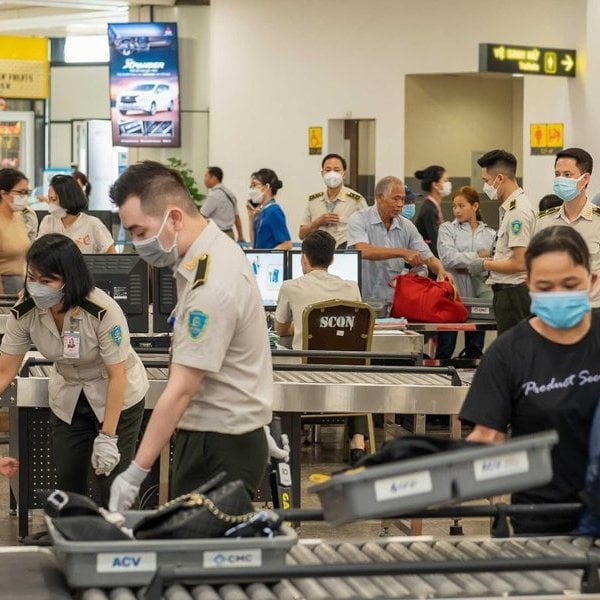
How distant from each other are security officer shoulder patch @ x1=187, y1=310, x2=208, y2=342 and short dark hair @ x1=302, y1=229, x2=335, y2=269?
13.9 feet

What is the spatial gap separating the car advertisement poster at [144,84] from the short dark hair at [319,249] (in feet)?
43.0

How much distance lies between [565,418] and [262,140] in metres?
15.0

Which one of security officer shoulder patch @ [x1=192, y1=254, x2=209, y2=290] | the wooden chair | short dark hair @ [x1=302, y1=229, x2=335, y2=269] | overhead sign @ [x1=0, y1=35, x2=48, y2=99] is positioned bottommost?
the wooden chair

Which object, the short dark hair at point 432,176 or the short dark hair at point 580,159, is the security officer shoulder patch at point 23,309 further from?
the short dark hair at point 432,176

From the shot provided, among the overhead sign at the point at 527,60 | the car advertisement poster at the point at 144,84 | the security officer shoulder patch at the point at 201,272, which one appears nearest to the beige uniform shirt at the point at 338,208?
the overhead sign at the point at 527,60

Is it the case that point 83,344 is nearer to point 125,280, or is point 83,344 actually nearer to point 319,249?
point 319,249

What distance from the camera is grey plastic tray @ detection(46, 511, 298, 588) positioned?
107 inches

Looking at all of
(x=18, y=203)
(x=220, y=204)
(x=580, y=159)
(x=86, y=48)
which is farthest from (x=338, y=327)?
(x=86, y=48)

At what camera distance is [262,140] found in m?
18.0

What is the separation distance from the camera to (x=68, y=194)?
916 cm

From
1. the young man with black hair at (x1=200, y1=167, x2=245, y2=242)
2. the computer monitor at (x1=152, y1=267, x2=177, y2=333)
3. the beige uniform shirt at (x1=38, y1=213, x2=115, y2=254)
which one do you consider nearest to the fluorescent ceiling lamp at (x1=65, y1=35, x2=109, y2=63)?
the young man with black hair at (x1=200, y1=167, x2=245, y2=242)

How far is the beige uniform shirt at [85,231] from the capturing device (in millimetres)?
9320

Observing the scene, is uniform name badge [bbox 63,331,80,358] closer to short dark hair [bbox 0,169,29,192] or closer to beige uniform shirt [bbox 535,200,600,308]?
beige uniform shirt [bbox 535,200,600,308]

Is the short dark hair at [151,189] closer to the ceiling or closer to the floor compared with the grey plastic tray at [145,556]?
closer to the ceiling
